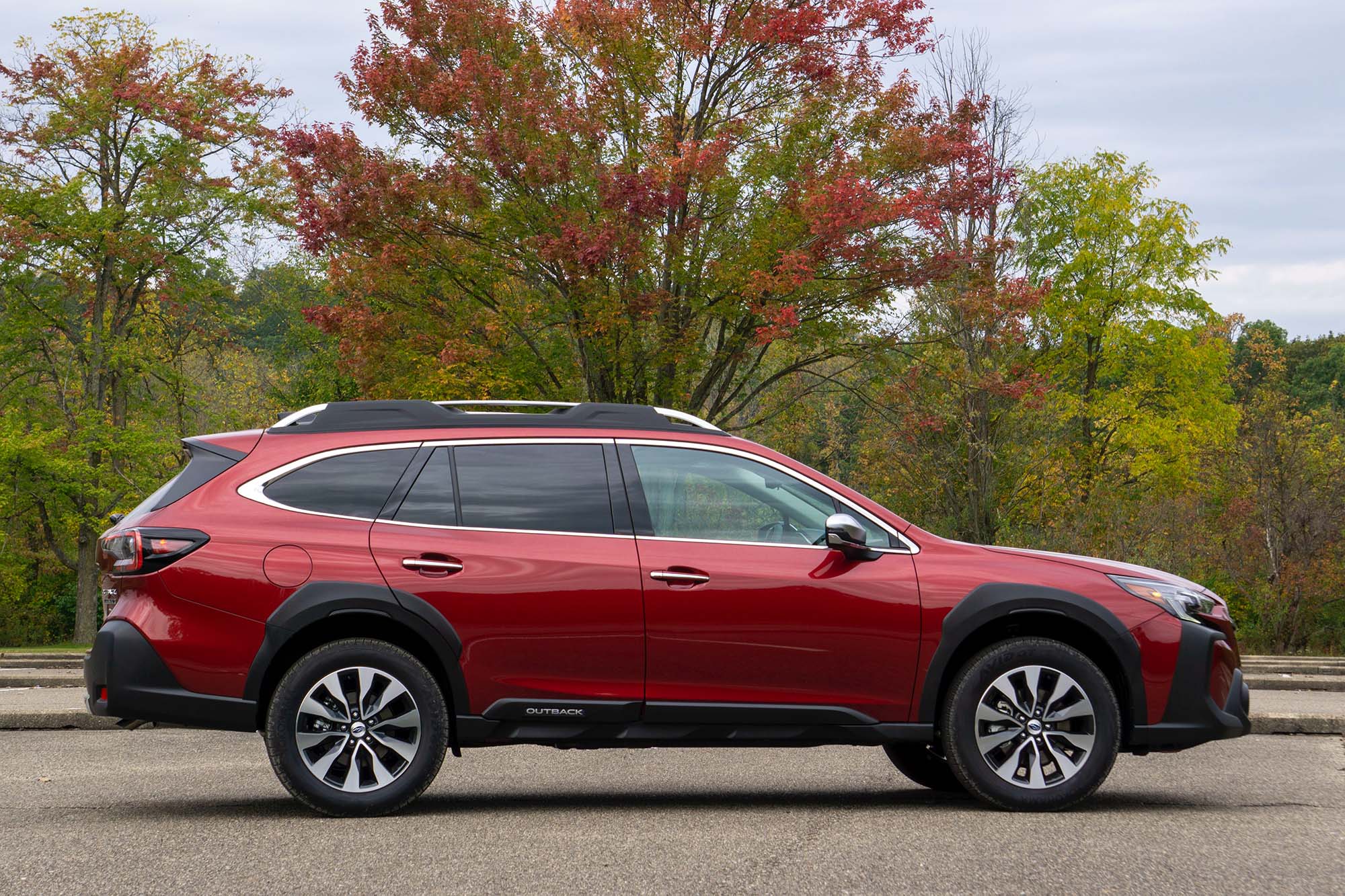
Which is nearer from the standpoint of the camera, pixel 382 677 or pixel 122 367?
pixel 382 677

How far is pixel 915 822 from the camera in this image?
249 inches

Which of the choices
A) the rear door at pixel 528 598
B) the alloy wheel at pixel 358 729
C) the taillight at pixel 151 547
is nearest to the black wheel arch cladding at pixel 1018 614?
the rear door at pixel 528 598

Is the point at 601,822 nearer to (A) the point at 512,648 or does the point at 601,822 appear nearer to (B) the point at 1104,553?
(A) the point at 512,648

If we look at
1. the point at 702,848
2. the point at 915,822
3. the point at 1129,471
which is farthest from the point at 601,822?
the point at 1129,471

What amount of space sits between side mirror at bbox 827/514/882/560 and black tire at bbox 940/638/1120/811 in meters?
0.72

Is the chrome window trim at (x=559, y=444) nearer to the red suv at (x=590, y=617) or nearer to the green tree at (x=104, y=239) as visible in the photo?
the red suv at (x=590, y=617)

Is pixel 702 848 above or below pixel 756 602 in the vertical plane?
below

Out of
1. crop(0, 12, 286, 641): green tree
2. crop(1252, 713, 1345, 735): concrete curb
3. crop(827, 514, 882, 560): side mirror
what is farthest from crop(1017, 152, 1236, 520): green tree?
crop(827, 514, 882, 560): side mirror

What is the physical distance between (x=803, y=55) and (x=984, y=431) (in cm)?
1195

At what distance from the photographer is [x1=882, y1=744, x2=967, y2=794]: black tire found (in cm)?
774

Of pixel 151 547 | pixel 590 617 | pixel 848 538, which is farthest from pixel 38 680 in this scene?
pixel 848 538

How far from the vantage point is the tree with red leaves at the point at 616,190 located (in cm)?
1675

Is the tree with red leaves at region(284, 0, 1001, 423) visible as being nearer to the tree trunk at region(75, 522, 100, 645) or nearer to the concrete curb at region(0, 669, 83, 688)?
the concrete curb at region(0, 669, 83, 688)

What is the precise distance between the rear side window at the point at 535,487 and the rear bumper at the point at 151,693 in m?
1.31
